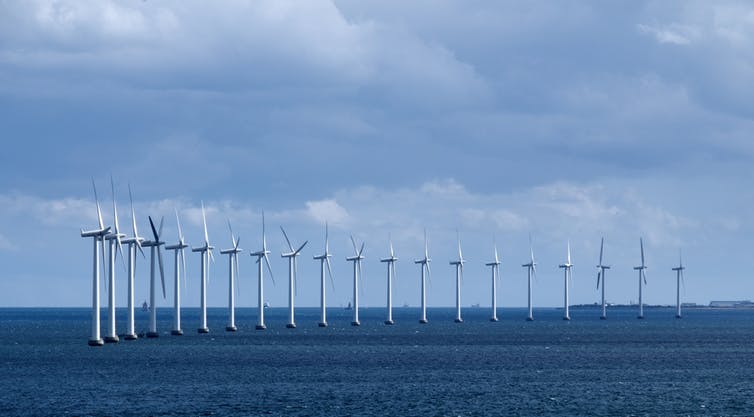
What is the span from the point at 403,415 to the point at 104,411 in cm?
2124

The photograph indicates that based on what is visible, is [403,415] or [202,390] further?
[202,390]

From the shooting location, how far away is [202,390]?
120000mm

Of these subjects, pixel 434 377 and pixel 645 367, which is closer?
pixel 434 377

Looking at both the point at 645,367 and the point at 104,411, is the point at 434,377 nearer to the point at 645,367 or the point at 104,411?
the point at 645,367

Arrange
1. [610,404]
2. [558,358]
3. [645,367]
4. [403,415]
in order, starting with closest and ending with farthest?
[403,415]
[610,404]
[645,367]
[558,358]

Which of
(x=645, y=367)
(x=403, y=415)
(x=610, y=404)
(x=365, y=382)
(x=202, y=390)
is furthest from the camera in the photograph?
(x=645, y=367)

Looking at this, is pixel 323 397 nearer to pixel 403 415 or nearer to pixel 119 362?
pixel 403 415

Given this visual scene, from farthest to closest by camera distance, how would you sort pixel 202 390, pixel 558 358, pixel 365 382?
pixel 558 358 → pixel 365 382 → pixel 202 390

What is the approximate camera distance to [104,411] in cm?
10075

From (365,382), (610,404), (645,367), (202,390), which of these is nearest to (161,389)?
(202,390)

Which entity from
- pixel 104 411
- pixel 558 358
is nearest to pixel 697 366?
pixel 558 358

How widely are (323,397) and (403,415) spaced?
53.1 ft

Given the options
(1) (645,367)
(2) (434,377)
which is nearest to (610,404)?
(2) (434,377)

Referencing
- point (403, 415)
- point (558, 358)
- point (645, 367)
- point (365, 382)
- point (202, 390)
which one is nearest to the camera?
point (403, 415)
